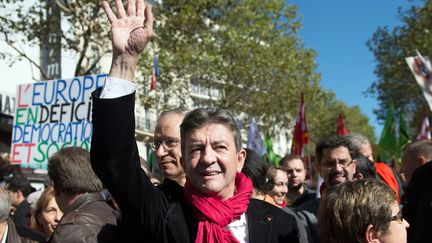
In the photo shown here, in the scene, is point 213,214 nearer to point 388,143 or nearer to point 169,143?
point 169,143

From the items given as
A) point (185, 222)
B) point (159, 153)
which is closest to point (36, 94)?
point (159, 153)

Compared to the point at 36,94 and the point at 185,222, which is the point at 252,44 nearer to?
the point at 36,94

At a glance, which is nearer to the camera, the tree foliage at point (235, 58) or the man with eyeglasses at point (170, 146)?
the man with eyeglasses at point (170, 146)

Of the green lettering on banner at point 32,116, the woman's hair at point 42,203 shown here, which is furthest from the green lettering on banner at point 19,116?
the woman's hair at point 42,203

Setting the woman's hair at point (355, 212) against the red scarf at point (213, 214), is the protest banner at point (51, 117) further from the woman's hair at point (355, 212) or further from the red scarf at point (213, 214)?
the red scarf at point (213, 214)

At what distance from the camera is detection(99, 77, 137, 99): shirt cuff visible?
8.39 ft

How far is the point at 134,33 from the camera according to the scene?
2.67 m

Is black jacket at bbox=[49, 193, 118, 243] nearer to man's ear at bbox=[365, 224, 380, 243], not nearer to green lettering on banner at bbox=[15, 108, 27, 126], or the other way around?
man's ear at bbox=[365, 224, 380, 243]

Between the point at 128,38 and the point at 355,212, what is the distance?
133cm

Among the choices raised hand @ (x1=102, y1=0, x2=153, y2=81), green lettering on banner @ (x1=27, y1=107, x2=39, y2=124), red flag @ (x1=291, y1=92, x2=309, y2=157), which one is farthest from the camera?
red flag @ (x1=291, y1=92, x2=309, y2=157)

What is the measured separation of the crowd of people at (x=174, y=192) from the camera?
8.42ft

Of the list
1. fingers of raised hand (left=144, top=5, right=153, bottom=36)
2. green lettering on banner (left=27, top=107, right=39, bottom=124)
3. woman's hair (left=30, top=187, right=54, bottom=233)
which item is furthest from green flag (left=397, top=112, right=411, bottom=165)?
fingers of raised hand (left=144, top=5, right=153, bottom=36)

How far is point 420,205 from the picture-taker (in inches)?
168

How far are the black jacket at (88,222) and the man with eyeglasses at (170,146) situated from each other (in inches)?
15.9
